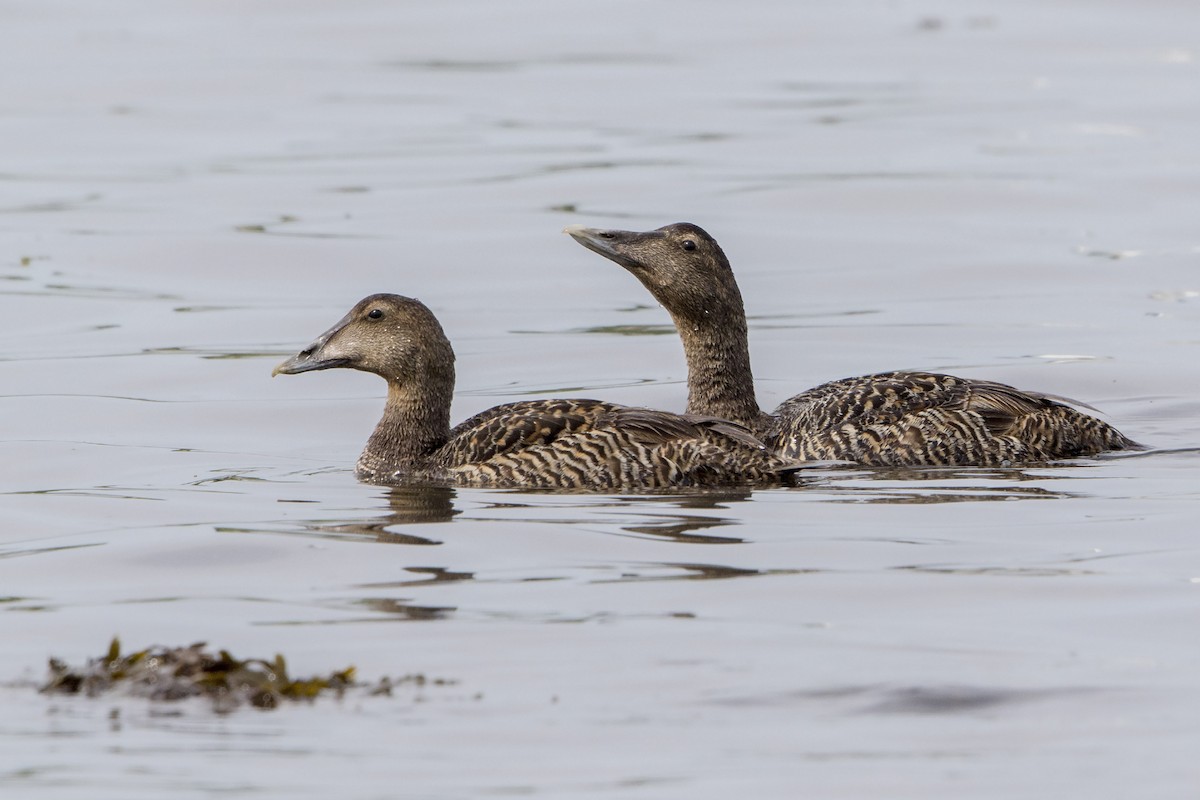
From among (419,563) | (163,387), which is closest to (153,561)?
(419,563)

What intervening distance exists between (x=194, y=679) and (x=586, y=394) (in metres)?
7.74

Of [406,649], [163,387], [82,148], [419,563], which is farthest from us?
[82,148]

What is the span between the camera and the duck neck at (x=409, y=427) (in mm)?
11969

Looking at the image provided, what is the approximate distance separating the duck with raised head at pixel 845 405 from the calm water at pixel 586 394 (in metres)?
0.26

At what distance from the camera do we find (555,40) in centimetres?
3581

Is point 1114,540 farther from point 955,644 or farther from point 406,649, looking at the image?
point 406,649

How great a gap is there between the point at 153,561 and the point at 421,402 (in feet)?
8.40

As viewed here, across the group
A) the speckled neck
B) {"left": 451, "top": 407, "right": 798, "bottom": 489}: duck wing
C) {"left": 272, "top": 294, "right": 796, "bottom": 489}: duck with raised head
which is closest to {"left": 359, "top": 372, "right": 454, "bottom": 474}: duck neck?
{"left": 272, "top": 294, "right": 796, "bottom": 489}: duck with raised head

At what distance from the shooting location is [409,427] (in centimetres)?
1202

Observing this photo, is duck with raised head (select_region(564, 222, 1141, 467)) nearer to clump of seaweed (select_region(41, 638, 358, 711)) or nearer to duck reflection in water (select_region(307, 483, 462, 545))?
duck reflection in water (select_region(307, 483, 462, 545))

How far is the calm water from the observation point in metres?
7.13

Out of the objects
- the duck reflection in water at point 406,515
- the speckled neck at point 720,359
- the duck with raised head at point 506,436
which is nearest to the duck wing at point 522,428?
the duck with raised head at point 506,436

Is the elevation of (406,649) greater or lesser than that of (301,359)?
lesser

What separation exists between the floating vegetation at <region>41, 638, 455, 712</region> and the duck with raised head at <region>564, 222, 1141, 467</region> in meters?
4.83
